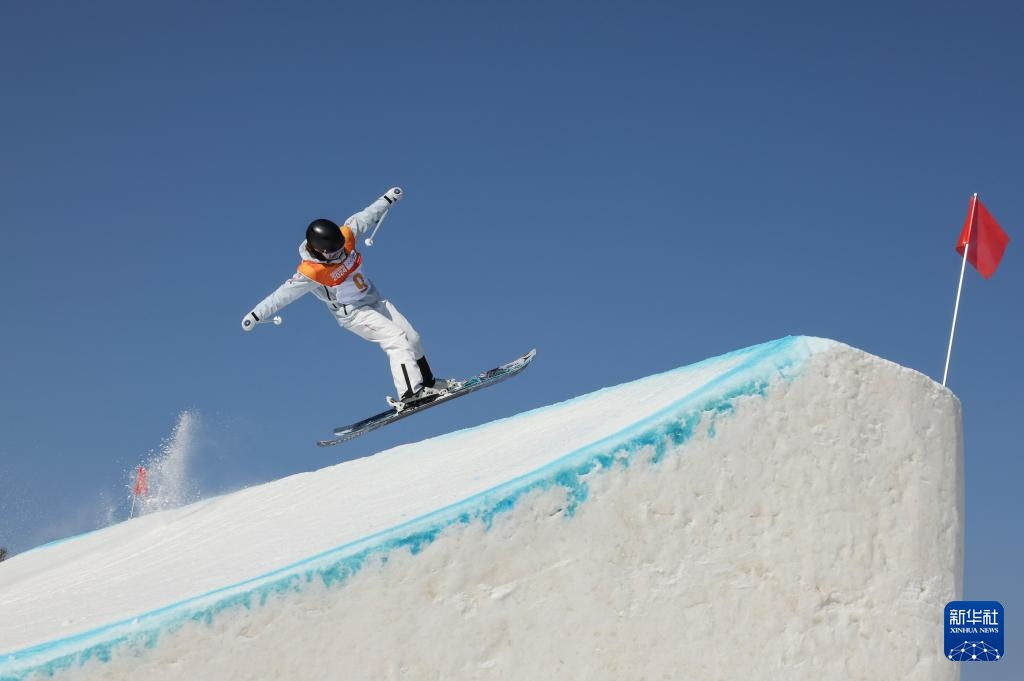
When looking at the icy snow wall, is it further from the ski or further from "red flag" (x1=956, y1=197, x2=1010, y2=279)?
the ski

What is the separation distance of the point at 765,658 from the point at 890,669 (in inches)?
32.8

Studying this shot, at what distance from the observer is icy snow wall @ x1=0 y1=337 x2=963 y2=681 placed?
16.0 ft

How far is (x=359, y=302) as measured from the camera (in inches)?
435

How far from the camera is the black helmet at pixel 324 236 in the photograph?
34.0ft

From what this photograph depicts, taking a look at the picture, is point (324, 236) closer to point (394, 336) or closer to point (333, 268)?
point (333, 268)

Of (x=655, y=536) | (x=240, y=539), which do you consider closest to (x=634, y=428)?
(x=655, y=536)

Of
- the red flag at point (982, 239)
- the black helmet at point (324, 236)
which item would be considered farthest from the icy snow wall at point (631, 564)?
the black helmet at point (324, 236)

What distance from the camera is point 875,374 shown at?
19.4 ft

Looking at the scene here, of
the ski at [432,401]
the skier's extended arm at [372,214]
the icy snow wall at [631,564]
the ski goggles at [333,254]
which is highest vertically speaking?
the skier's extended arm at [372,214]

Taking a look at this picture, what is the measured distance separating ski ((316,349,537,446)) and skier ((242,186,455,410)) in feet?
0.35

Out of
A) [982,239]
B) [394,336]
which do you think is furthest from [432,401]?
[982,239]

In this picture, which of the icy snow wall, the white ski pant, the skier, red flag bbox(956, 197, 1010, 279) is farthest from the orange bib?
red flag bbox(956, 197, 1010, 279)

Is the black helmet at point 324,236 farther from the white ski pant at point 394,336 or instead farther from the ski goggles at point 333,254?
the white ski pant at point 394,336

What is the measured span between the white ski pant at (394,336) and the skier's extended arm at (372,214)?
841mm
